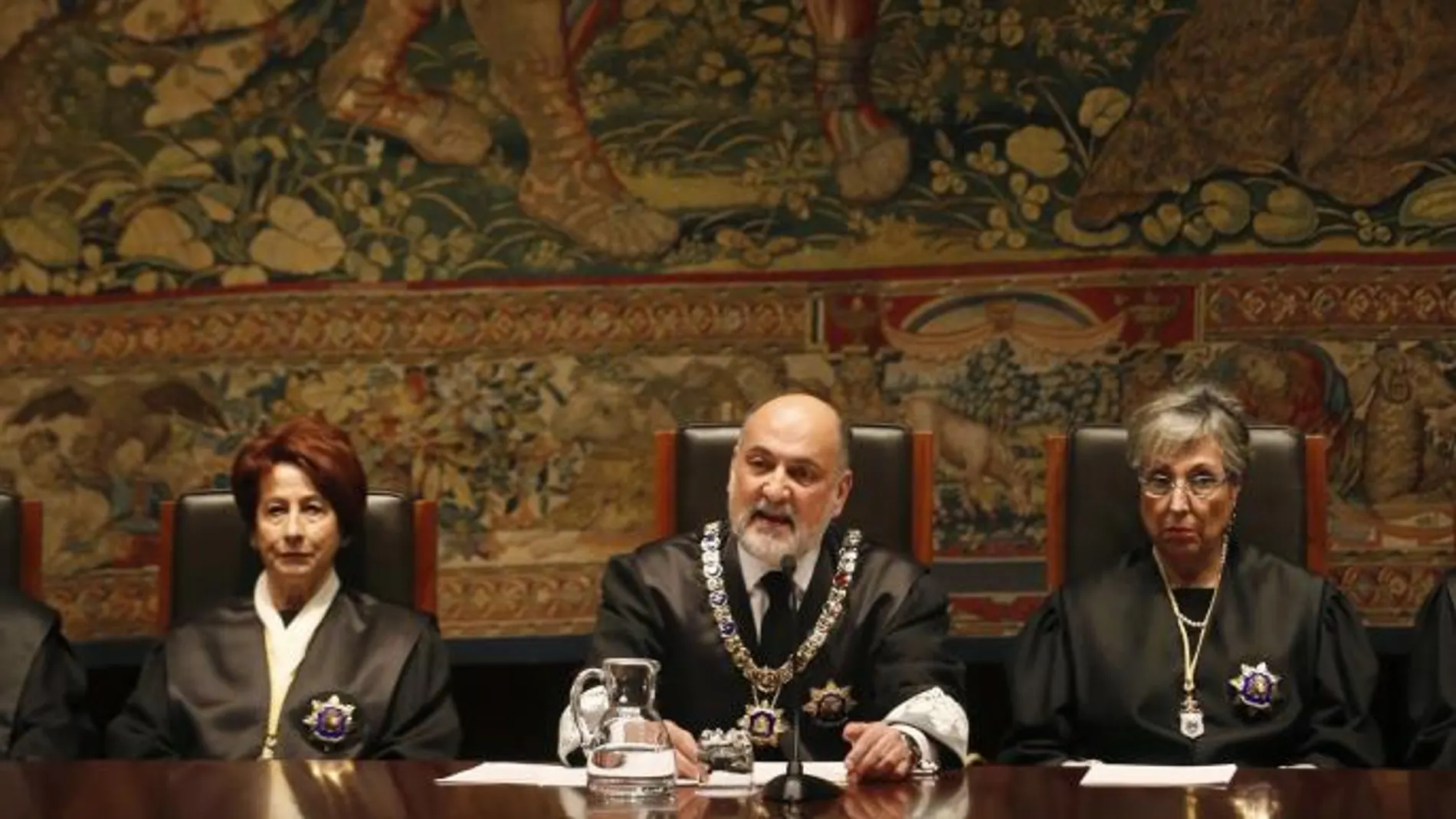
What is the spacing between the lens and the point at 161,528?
5.54 m

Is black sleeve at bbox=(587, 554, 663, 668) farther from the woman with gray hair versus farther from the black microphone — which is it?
the black microphone

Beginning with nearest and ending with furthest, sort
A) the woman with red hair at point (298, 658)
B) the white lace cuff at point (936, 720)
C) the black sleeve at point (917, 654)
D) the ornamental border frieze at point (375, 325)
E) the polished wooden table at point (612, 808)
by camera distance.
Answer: the polished wooden table at point (612, 808) < the white lace cuff at point (936, 720) < the black sleeve at point (917, 654) < the woman with red hair at point (298, 658) < the ornamental border frieze at point (375, 325)

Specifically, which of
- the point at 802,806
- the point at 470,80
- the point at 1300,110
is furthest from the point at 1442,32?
the point at 802,806

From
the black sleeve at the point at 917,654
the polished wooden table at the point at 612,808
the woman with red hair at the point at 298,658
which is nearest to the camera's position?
the polished wooden table at the point at 612,808

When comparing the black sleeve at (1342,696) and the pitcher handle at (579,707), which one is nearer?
the pitcher handle at (579,707)

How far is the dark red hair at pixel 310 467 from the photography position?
17.4 feet

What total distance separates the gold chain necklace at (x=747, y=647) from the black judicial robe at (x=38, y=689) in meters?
1.47

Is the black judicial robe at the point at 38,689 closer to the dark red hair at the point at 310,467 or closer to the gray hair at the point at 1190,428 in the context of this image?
the dark red hair at the point at 310,467

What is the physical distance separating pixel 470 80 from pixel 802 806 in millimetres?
3292

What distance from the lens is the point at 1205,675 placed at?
16.6 ft

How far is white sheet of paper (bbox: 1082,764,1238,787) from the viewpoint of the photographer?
4.03m

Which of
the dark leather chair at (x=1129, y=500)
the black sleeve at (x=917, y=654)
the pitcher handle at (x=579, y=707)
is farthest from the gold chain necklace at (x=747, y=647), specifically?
the pitcher handle at (x=579, y=707)

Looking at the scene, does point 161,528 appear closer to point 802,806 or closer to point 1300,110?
point 802,806

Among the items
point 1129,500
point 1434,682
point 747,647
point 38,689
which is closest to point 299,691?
point 38,689
